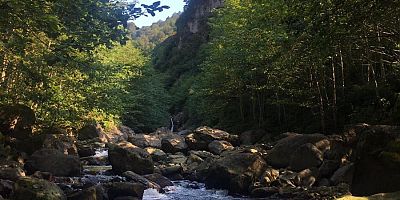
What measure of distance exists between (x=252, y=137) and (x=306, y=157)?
11.7 meters

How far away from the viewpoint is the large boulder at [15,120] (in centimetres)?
2003

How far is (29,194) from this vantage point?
1135cm

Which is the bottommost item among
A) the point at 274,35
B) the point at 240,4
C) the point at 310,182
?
the point at 310,182

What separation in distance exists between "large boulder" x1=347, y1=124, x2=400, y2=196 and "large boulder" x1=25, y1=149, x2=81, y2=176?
1209 cm

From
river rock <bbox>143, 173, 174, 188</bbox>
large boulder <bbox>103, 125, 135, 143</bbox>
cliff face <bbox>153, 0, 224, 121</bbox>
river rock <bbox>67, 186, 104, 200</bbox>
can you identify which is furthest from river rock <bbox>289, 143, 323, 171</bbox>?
cliff face <bbox>153, 0, 224, 121</bbox>

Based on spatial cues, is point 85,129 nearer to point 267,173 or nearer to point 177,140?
point 177,140

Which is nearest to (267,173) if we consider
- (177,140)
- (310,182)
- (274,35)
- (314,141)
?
(310,182)

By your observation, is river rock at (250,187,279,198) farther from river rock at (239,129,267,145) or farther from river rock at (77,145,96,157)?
river rock at (77,145,96,157)

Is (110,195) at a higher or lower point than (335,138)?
lower

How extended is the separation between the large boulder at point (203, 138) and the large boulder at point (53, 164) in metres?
10.9

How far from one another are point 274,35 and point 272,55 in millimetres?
2956

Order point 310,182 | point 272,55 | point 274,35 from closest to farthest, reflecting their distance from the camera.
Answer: point 310,182 < point 274,35 < point 272,55

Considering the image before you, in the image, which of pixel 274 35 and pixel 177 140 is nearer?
pixel 274 35

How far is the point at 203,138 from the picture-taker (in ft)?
92.8
